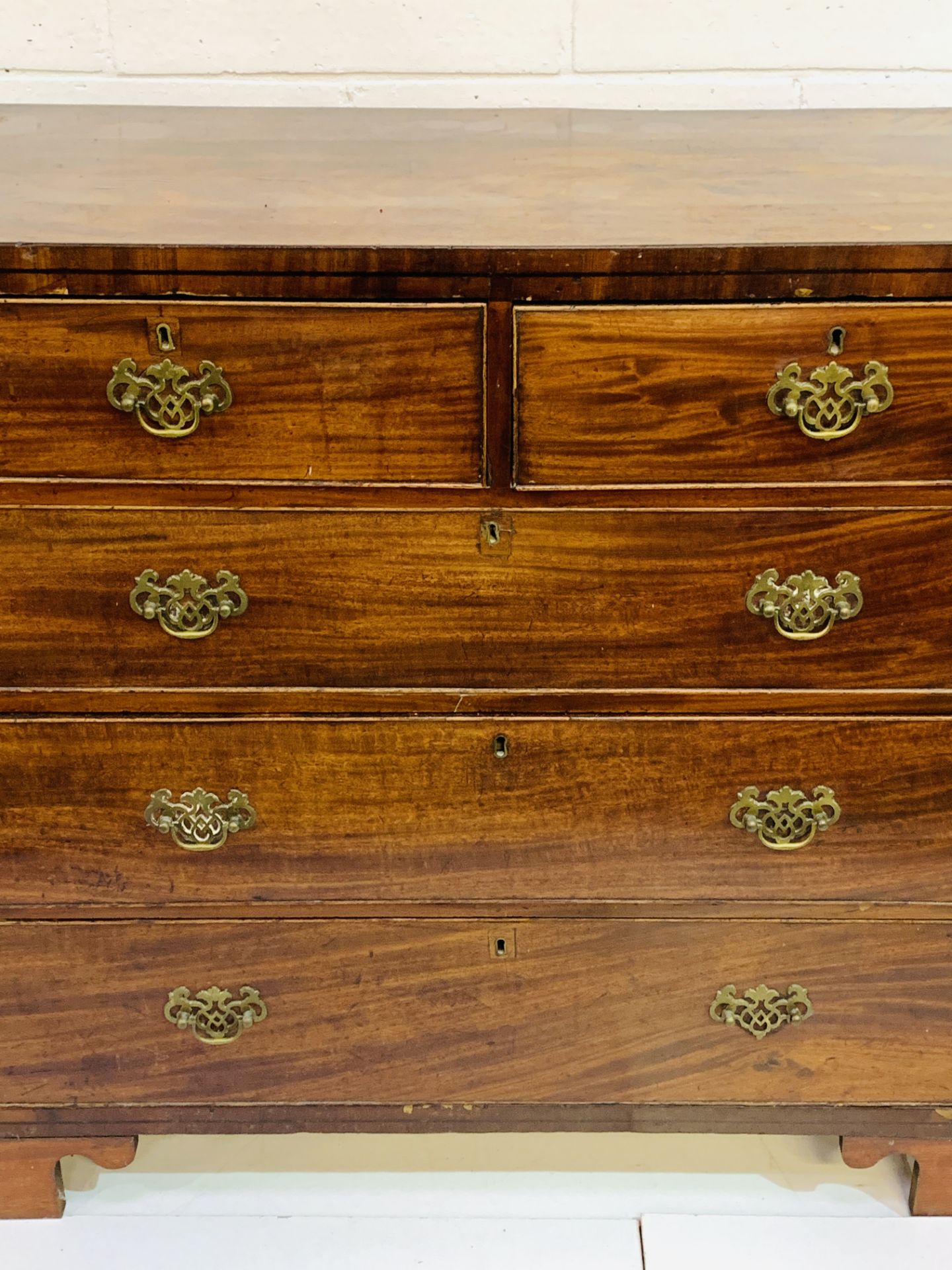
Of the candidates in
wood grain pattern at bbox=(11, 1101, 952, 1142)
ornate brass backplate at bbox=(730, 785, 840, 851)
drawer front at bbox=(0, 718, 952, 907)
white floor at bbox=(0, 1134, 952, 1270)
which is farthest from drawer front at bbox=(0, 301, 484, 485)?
white floor at bbox=(0, 1134, 952, 1270)

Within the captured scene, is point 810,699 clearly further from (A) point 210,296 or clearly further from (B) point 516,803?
(A) point 210,296

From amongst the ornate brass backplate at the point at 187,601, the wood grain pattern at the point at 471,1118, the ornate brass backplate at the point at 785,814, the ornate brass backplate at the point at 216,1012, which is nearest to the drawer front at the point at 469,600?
the ornate brass backplate at the point at 187,601

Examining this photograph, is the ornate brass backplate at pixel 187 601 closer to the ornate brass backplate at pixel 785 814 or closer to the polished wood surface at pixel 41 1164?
the ornate brass backplate at pixel 785 814

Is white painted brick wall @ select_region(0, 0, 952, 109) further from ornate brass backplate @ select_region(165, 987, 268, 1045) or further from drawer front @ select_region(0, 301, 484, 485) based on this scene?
ornate brass backplate @ select_region(165, 987, 268, 1045)

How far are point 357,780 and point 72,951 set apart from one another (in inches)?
14.9

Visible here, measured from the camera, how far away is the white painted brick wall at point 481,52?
153cm

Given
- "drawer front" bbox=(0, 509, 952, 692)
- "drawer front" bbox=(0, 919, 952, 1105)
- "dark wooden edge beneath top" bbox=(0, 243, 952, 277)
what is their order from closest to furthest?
"dark wooden edge beneath top" bbox=(0, 243, 952, 277), "drawer front" bbox=(0, 509, 952, 692), "drawer front" bbox=(0, 919, 952, 1105)

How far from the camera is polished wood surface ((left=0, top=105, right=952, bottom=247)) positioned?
1068 millimetres

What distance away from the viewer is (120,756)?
1229 mm

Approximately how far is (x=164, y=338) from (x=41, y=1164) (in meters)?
1.00

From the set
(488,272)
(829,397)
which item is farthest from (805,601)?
(488,272)

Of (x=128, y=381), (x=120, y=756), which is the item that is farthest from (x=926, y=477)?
(x=120, y=756)

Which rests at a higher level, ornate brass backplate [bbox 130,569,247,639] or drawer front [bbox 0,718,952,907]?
ornate brass backplate [bbox 130,569,247,639]

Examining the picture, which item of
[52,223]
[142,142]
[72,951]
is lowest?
[72,951]
